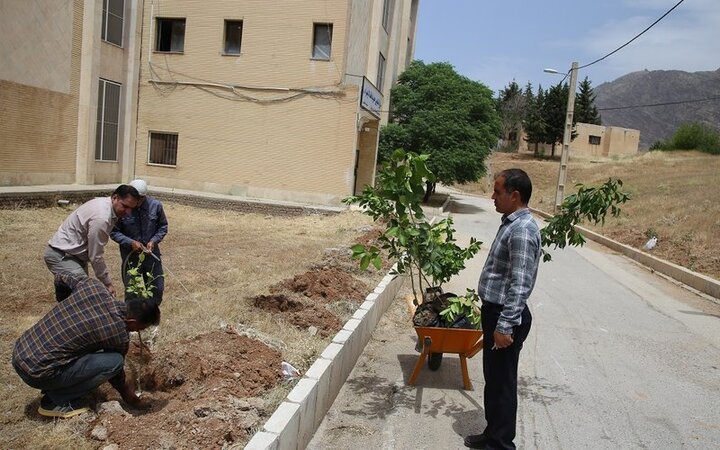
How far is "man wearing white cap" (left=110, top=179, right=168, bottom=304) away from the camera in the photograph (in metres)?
5.46

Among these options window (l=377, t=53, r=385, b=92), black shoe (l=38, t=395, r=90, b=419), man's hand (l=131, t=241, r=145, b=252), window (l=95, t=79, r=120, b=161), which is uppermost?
window (l=377, t=53, r=385, b=92)

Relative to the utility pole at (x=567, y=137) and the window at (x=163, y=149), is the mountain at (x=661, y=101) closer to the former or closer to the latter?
the utility pole at (x=567, y=137)

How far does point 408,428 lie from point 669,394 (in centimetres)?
278

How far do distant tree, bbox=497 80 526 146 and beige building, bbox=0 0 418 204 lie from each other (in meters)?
51.1

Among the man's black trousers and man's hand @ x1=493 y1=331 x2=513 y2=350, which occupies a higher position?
man's hand @ x1=493 y1=331 x2=513 y2=350

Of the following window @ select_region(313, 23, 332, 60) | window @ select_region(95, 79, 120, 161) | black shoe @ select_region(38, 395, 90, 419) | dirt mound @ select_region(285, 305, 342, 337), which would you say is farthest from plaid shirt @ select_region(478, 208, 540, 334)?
window @ select_region(95, 79, 120, 161)

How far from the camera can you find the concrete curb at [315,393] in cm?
323

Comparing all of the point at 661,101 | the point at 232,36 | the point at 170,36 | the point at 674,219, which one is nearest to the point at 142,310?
the point at 674,219

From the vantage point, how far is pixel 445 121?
→ 2605 cm

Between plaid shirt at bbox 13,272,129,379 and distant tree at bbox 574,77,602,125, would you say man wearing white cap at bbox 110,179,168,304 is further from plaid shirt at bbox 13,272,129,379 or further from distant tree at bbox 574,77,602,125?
distant tree at bbox 574,77,602,125

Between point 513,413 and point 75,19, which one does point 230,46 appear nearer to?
point 75,19

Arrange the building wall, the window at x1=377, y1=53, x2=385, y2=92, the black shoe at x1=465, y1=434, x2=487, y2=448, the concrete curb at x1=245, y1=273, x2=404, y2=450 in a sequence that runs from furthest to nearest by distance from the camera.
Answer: the window at x1=377, y1=53, x2=385, y2=92
the building wall
the black shoe at x1=465, y1=434, x2=487, y2=448
the concrete curb at x1=245, y1=273, x2=404, y2=450

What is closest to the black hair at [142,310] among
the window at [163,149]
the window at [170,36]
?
the window at [163,149]

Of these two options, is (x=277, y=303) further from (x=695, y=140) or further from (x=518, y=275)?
(x=695, y=140)
